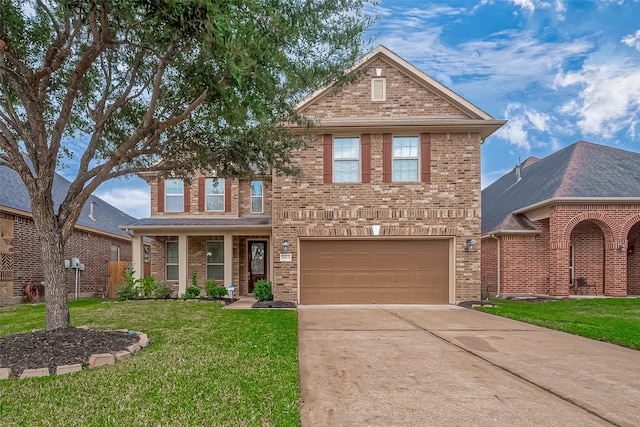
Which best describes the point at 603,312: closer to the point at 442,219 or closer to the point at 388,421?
the point at 442,219

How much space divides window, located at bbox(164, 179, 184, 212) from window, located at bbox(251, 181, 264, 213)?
2.71 m

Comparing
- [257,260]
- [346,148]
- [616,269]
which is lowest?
[616,269]

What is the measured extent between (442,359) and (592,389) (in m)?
1.64

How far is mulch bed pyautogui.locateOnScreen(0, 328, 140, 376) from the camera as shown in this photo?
4469mm

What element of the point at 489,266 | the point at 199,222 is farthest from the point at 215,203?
the point at 489,266

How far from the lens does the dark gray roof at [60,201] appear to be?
13189mm

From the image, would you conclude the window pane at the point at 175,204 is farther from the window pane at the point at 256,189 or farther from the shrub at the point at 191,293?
the shrub at the point at 191,293

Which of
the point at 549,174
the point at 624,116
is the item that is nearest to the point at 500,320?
the point at 549,174

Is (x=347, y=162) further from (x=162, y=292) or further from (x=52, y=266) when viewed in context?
(x=52, y=266)

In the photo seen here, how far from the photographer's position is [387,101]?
11.5m

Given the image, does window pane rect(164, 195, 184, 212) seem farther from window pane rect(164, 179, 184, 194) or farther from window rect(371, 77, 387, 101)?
window rect(371, 77, 387, 101)

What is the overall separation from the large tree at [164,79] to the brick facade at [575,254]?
1030 cm

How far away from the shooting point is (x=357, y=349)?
18.2ft

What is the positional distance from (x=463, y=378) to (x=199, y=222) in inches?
444
